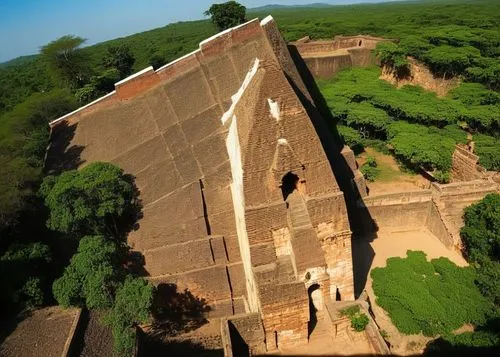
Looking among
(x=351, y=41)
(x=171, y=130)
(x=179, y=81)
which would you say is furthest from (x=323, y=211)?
(x=351, y=41)

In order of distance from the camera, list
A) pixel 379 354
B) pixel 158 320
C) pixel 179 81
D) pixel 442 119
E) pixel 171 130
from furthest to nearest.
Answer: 1. pixel 442 119
2. pixel 179 81
3. pixel 171 130
4. pixel 158 320
5. pixel 379 354

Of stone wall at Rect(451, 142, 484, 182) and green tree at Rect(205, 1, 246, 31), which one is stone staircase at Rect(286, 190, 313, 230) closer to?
stone wall at Rect(451, 142, 484, 182)

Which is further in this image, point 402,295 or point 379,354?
point 402,295

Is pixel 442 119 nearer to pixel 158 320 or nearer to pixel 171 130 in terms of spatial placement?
pixel 171 130

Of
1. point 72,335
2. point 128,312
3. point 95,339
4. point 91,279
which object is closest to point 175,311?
point 95,339

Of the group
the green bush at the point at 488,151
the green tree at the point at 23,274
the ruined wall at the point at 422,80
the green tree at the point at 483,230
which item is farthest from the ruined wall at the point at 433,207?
the ruined wall at the point at 422,80

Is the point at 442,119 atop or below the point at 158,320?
below

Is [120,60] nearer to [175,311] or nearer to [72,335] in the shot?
[175,311]

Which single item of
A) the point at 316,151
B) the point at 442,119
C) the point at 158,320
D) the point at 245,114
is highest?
the point at 245,114
